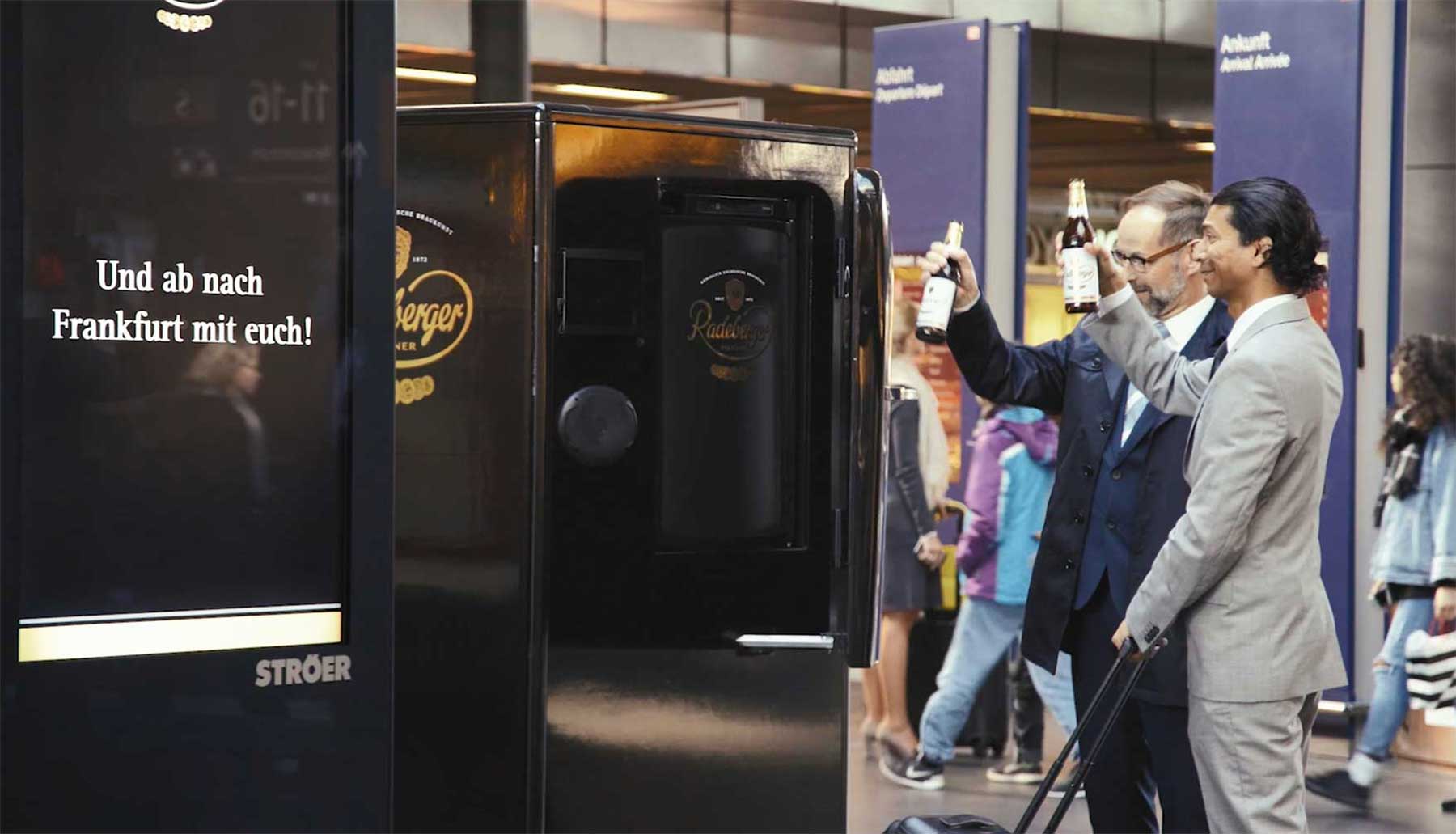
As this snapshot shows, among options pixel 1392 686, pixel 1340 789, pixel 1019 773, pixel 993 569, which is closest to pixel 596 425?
pixel 993 569

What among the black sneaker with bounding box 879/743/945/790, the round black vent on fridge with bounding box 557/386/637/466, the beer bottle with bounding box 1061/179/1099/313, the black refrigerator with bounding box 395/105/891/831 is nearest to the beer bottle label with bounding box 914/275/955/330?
the black refrigerator with bounding box 395/105/891/831

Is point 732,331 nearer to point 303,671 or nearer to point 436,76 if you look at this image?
point 303,671

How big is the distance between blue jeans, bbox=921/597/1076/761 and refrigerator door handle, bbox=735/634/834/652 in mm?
3468

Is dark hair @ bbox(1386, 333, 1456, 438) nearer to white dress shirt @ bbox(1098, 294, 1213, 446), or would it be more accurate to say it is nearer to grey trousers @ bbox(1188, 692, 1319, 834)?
white dress shirt @ bbox(1098, 294, 1213, 446)

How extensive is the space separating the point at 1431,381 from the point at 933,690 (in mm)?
2552

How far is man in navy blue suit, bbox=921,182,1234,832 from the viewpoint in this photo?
389 cm

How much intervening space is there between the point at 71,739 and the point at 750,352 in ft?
5.84

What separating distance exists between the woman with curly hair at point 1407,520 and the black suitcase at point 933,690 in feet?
4.43

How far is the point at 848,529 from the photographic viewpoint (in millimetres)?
3799

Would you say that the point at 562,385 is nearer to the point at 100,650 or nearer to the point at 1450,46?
the point at 100,650

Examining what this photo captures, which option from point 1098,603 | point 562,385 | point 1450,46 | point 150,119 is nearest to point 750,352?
point 562,385

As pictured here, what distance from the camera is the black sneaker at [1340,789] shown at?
690cm

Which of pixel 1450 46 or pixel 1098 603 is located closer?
pixel 1098 603

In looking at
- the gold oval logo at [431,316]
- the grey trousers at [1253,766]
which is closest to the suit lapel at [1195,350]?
the grey trousers at [1253,766]
